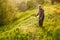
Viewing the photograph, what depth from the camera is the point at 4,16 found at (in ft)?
74.8

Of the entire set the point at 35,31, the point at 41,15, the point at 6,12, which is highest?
the point at 41,15

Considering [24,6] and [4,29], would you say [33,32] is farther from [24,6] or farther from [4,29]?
[24,6]

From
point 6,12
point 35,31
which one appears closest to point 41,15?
point 35,31

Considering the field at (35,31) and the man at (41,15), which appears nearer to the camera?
the field at (35,31)

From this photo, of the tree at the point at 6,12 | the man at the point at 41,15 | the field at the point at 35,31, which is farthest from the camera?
the tree at the point at 6,12

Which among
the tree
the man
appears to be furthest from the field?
the tree

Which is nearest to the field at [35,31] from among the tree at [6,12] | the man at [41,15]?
the man at [41,15]

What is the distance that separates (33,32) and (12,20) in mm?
6788

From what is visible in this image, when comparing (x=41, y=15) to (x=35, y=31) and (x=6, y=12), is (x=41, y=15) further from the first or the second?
(x=6, y=12)

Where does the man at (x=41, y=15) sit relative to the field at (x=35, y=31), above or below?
above

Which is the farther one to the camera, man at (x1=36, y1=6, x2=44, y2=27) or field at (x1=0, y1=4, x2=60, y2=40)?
man at (x1=36, y1=6, x2=44, y2=27)

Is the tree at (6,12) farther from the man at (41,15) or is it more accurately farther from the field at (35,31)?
the man at (41,15)

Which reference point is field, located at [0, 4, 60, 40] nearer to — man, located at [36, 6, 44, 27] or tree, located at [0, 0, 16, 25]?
man, located at [36, 6, 44, 27]

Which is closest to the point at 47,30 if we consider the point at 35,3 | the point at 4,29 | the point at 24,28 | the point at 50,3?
the point at 24,28
